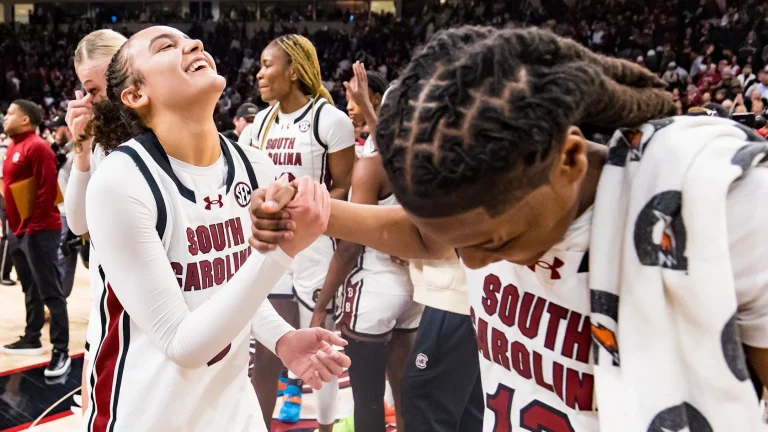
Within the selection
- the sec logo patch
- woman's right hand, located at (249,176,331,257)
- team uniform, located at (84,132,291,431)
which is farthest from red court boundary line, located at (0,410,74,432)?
woman's right hand, located at (249,176,331,257)

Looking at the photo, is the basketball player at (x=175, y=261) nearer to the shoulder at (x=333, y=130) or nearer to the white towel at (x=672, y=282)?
the white towel at (x=672, y=282)

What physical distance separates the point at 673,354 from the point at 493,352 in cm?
34

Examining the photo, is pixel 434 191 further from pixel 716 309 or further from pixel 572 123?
pixel 716 309

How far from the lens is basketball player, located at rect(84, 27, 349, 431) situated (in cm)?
132

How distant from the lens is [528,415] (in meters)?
1.06

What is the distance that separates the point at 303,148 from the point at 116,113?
54.6 inches

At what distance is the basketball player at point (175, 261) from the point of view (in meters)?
1.32

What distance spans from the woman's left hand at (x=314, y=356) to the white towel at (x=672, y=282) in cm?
74

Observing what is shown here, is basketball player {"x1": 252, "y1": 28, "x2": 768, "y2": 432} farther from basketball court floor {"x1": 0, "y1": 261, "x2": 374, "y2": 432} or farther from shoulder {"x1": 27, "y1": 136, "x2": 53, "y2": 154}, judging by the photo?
shoulder {"x1": 27, "y1": 136, "x2": 53, "y2": 154}

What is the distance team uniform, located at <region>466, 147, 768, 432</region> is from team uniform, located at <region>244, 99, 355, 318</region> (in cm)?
187

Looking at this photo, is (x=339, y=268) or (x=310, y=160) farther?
(x=310, y=160)

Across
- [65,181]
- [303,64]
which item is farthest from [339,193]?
[65,181]

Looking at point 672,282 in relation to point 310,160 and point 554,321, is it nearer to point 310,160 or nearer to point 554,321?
point 554,321

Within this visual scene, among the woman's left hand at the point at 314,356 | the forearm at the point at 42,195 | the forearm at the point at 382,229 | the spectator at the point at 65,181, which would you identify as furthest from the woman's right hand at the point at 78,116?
the spectator at the point at 65,181
